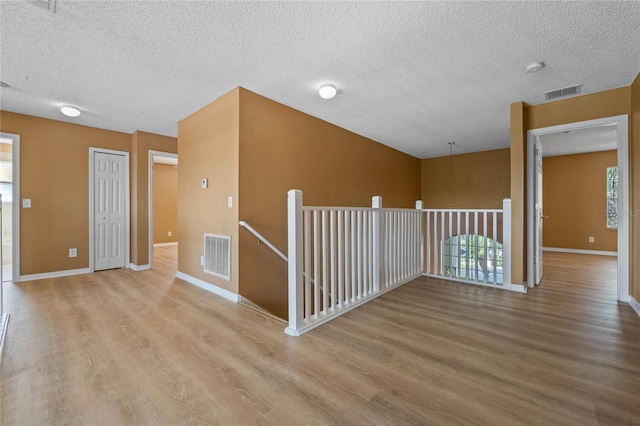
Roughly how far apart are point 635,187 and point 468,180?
395 cm

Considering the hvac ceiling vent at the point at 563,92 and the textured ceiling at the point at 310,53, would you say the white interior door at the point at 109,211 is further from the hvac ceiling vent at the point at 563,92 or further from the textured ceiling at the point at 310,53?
the hvac ceiling vent at the point at 563,92

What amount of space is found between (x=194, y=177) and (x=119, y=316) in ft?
6.41

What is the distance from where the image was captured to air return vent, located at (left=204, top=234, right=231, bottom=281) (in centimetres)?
313

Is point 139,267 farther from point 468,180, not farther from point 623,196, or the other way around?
point 468,180

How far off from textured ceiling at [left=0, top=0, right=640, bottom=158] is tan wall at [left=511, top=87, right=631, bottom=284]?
191 mm

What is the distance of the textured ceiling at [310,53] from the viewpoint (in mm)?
1901

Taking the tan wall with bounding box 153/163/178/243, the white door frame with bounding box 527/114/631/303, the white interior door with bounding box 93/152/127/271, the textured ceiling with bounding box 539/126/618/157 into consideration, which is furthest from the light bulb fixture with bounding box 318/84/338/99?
the tan wall with bounding box 153/163/178/243

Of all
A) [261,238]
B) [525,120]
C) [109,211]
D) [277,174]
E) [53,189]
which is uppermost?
[525,120]

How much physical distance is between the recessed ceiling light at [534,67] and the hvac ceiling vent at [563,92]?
76cm

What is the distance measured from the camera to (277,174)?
3469 millimetres

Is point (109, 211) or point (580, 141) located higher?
point (580, 141)

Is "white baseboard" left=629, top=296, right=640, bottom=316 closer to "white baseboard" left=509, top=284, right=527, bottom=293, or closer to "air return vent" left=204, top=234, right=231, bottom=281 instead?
"white baseboard" left=509, top=284, right=527, bottom=293

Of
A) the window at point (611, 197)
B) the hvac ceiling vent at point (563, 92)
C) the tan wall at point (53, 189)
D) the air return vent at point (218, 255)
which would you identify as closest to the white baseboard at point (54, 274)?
the tan wall at point (53, 189)

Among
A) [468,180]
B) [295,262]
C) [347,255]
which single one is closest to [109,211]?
[295,262]
